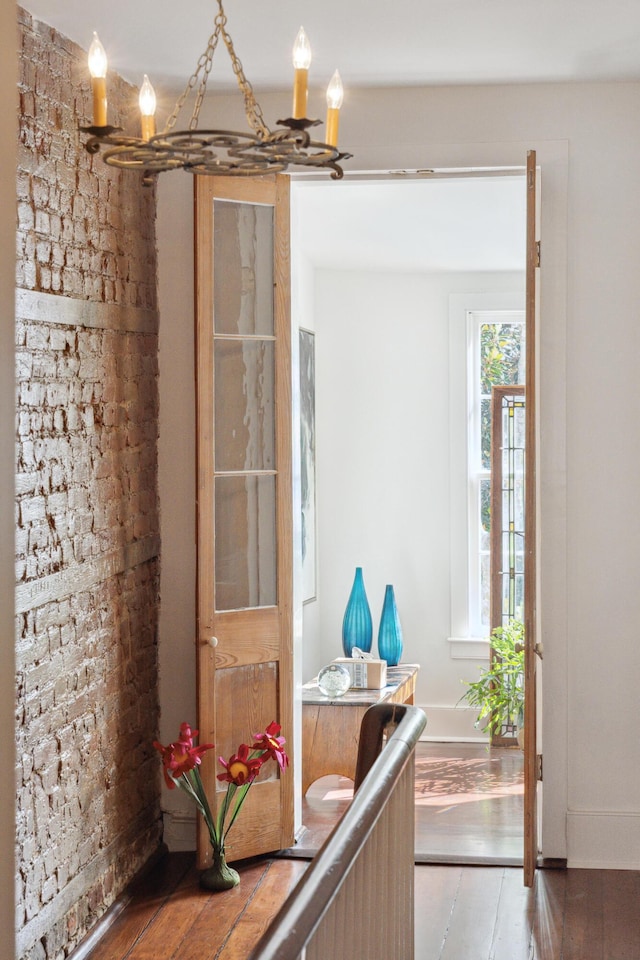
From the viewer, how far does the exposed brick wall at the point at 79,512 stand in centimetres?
287

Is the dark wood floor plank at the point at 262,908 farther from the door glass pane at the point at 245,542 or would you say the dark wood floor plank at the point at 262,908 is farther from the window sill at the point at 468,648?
the window sill at the point at 468,648

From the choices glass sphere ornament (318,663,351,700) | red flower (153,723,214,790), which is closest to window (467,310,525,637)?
glass sphere ornament (318,663,351,700)

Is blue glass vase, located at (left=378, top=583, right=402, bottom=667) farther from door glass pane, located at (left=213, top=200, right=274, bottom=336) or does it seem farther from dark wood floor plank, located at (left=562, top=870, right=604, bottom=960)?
door glass pane, located at (left=213, top=200, right=274, bottom=336)

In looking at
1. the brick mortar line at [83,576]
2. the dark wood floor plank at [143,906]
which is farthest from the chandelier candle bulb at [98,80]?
→ the dark wood floor plank at [143,906]

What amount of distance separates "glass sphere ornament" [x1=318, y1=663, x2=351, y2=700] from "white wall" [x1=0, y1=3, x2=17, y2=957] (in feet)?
11.8

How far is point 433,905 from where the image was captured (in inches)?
138

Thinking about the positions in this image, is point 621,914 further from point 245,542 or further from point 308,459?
point 308,459

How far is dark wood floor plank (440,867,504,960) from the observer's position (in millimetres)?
3180

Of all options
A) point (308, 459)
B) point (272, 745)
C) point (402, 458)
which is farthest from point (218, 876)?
point (402, 458)

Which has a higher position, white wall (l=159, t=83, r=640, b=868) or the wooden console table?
white wall (l=159, t=83, r=640, b=868)

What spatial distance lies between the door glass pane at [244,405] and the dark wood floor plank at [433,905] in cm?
161

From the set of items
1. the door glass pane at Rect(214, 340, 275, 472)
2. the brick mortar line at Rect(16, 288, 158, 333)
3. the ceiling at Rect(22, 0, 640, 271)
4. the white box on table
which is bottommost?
the white box on table

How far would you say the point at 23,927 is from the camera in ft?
9.15

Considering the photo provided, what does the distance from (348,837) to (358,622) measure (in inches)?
180
